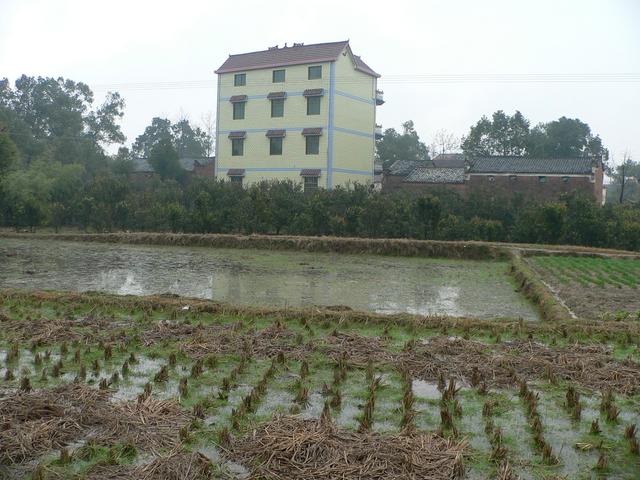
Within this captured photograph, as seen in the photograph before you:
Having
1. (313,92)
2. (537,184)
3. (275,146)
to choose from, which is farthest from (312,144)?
(537,184)

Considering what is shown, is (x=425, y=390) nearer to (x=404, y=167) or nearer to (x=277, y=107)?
(x=277, y=107)

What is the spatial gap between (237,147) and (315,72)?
20.0ft

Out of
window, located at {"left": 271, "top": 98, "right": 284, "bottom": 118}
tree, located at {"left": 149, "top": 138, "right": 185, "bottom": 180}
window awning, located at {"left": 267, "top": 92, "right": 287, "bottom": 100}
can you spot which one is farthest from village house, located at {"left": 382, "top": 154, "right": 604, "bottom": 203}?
tree, located at {"left": 149, "top": 138, "right": 185, "bottom": 180}

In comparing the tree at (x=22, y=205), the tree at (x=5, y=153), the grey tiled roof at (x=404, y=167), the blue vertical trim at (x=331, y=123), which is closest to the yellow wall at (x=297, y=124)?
the blue vertical trim at (x=331, y=123)

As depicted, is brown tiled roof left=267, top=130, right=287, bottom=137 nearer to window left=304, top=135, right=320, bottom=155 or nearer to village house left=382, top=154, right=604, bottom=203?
window left=304, top=135, right=320, bottom=155

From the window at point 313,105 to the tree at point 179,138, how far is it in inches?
1135

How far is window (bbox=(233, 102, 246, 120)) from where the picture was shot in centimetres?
3488

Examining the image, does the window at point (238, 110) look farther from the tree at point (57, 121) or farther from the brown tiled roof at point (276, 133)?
the tree at point (57, 121)

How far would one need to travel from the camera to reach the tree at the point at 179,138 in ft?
197

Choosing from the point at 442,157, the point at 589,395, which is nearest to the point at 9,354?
the point at 589,395

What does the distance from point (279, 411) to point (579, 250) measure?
15154 mm

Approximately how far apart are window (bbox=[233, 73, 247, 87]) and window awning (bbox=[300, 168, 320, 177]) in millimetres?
6285

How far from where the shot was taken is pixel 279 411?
4.35 meters

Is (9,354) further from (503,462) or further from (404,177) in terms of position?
(404,177)
